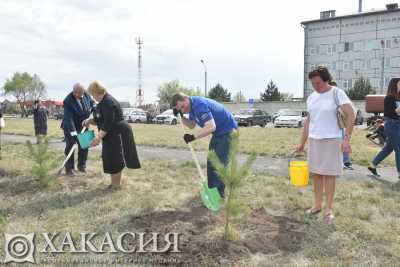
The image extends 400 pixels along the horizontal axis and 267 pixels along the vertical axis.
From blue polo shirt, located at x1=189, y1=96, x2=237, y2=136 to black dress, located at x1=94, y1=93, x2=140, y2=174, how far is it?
1.29 metres

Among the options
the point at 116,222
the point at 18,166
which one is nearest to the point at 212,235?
the point at 116,222

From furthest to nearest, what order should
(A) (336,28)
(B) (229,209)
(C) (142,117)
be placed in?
(A) (336,28) < (C) (142,117) < (B) (229,209)

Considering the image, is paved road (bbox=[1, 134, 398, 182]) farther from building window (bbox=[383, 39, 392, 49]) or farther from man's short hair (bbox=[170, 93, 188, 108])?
building window (bbox=[383, 39, 392, 49])

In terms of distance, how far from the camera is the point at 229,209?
12.5 ft

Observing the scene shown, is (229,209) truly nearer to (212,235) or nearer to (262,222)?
(212,235)

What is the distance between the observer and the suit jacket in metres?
6.67

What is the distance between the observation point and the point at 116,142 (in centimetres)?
573

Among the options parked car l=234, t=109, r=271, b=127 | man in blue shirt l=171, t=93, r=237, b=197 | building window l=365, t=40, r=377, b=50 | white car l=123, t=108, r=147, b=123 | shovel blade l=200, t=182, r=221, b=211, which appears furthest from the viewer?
building window l=365, t=40, r=377, b=50

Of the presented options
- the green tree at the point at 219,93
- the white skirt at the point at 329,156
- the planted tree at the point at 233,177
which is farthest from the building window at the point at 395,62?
the planted tree at the point at 233,177

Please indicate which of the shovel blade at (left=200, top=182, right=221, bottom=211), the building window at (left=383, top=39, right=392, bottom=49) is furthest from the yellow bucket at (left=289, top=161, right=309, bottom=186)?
the building window at (left=383, top=39, right=392, bottom=49)

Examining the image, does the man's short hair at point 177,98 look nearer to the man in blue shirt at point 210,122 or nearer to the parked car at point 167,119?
the man in blue shirt at point 210,122

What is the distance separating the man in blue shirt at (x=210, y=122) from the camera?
4.41 meters

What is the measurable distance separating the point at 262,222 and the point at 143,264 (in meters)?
1.49

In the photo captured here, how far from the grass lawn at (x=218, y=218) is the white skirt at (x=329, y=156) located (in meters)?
0.55
